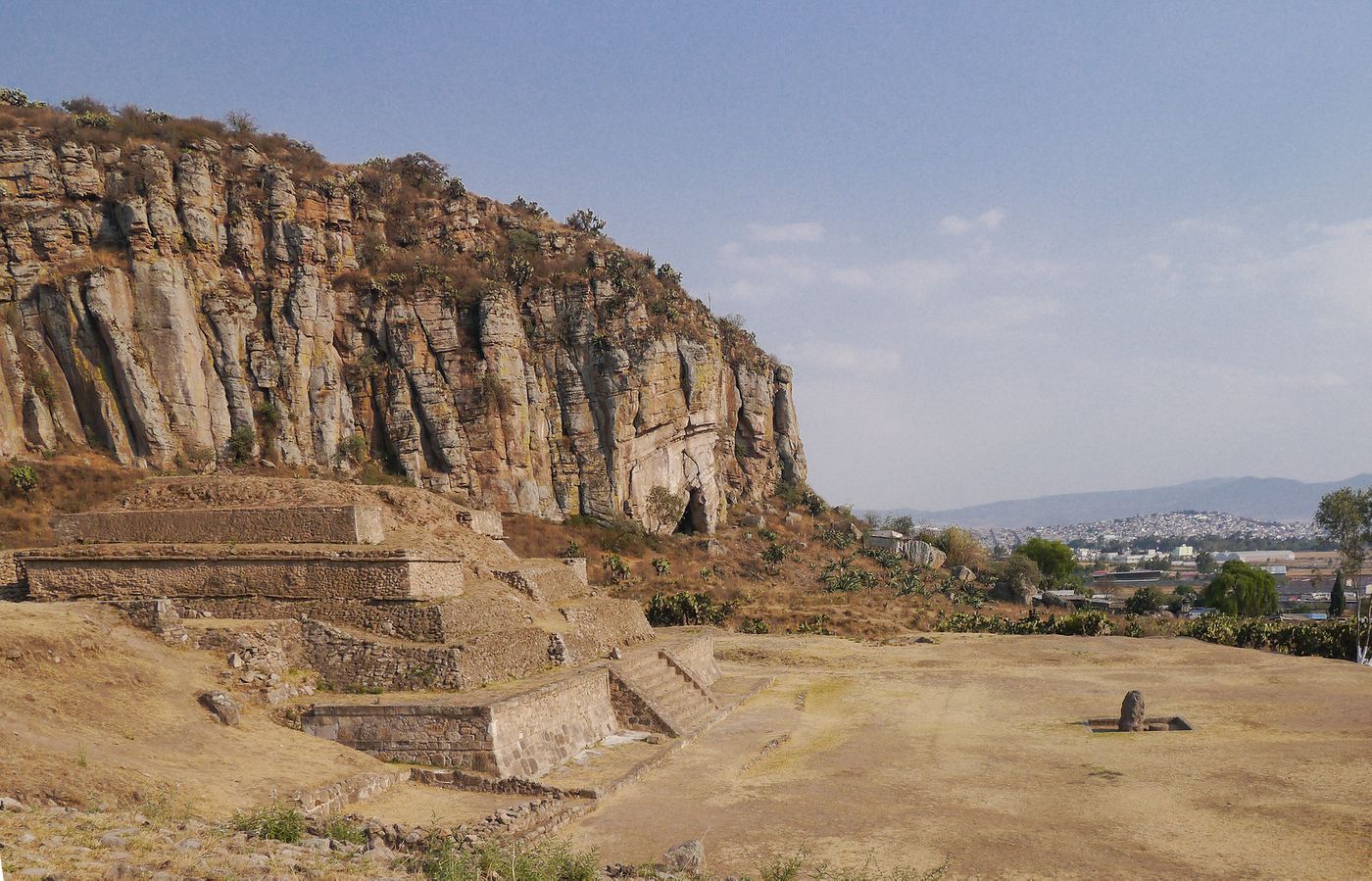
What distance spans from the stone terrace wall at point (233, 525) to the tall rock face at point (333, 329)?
23.0 meters

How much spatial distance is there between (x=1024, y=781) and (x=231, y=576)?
43.6 feet

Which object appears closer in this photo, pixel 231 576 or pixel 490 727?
pixel 490 727

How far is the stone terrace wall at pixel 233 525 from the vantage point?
17281 mm

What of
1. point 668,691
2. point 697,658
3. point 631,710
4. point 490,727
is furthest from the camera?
point 697,658

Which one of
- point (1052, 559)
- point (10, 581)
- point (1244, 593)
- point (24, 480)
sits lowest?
point (1244, 593)

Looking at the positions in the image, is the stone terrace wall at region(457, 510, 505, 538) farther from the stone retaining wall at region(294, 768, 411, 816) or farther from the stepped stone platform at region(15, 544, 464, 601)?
the stone retaining wall at region(294, 768, 411, 816)

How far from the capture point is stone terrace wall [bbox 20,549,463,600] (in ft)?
53.0

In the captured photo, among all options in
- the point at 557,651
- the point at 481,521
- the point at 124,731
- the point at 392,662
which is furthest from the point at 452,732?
the point at 481,521

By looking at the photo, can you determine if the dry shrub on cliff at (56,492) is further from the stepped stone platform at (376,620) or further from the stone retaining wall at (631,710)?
the stone retaining wall at (631,710)

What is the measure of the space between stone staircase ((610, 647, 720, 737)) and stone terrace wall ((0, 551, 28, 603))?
1101cm

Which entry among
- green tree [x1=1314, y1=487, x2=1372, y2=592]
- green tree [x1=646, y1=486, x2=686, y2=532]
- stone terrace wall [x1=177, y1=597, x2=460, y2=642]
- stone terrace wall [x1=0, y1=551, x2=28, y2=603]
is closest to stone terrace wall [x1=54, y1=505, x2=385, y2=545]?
stone terrace wall [x1=0, y1=551, x2=28, y2=603]

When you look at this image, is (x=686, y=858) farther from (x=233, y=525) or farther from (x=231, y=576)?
(x=233, y=525)

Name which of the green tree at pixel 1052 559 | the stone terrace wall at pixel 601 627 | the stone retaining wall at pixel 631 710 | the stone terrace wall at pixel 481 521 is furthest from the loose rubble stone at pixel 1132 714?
the green tree at pixel 1052 559

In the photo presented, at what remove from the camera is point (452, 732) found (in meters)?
13.5
